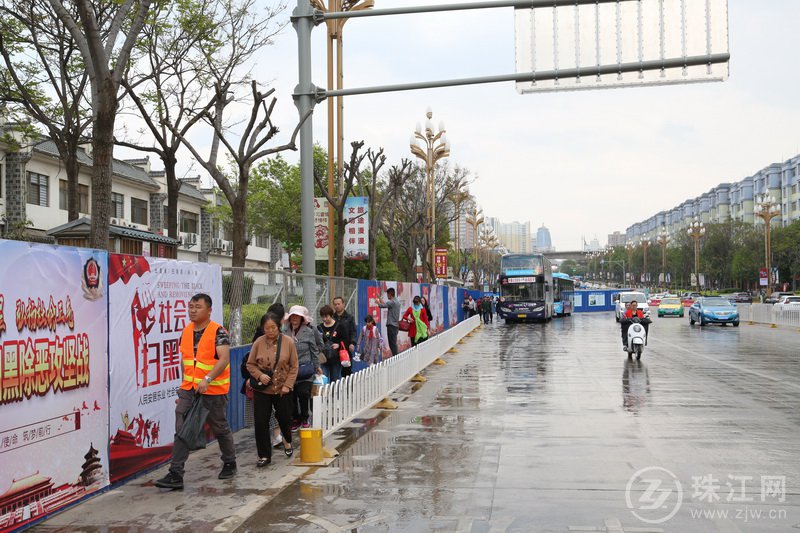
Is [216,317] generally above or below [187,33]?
below

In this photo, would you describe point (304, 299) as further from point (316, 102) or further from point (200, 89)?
point (200, 89)

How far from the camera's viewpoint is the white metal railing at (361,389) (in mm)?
9859

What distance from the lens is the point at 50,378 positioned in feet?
22.0

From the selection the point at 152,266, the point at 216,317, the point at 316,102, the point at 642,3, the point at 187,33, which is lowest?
the point at 216,317

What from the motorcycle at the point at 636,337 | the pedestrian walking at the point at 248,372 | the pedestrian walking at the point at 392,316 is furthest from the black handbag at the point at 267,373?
the motorcycle at the point at 636,337

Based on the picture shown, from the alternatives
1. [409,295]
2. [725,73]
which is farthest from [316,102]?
[409,295]

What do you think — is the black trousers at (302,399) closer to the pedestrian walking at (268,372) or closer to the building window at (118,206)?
the pedestrian walking at (268,372)

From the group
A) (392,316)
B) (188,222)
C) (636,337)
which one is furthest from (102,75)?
(188,222)

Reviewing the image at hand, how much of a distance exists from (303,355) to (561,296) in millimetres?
53086

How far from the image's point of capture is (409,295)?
87.0 ft

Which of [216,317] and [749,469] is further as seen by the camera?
[216,317]

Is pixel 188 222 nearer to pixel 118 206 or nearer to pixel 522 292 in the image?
pixel 118 206

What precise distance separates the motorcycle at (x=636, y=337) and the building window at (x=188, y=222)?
40.2 metres

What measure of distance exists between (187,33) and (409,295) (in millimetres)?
11027
